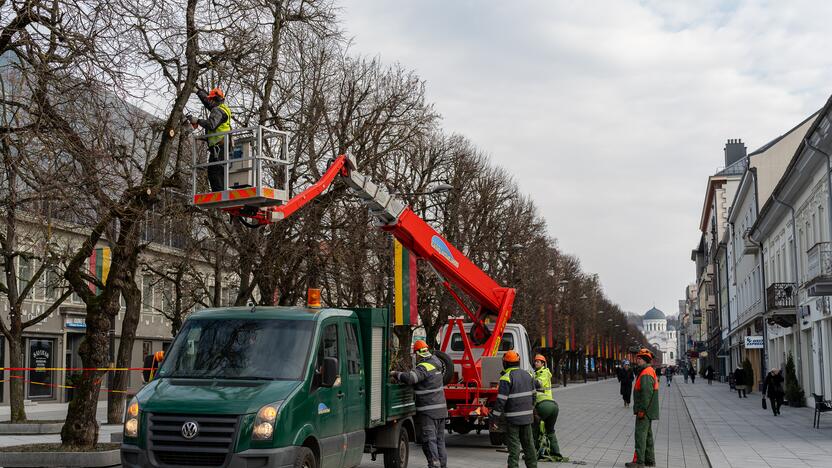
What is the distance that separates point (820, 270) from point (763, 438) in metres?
7.73

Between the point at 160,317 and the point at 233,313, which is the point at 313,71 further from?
the point at 160,317

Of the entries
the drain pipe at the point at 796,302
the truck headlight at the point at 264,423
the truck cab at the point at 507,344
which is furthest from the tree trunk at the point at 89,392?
the drain pipe at the point at 796,302

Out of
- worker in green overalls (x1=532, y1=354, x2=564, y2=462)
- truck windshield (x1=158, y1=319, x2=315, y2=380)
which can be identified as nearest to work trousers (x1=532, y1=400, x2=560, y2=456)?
worker in green overalls (x1=532, y1=354, x2=564, y2=462)

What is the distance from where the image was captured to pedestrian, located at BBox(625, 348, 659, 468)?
1452 centimetres

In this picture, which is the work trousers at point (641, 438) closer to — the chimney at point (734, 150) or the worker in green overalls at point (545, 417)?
the worker in green overalls at point (545, 417)

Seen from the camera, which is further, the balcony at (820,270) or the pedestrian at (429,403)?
the balcony at (820,270)

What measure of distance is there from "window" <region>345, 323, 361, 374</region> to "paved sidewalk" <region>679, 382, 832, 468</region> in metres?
7.07

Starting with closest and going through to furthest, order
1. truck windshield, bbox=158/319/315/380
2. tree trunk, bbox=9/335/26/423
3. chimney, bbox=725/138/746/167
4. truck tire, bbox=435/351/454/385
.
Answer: truck windshield, bbox=158/319/315/380 < truck tire, bbox=435/351/454/385 < tree trunk, bbox=9/335/26/423 < chimney, bbox=725/138/746/167

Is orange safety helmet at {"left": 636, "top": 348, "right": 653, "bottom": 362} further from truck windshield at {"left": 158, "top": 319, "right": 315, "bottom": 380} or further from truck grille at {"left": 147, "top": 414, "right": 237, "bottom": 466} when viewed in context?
truck grille at {"left": 147, "top": 414, "right": 237, "bottom": 466}

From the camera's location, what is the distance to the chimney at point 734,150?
101250mm

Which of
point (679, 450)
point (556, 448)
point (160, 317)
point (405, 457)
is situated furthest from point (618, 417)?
point (160, 317)

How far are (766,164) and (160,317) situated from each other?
112 ft

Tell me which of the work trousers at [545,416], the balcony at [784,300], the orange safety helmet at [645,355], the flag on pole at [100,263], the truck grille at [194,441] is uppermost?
the flag on pole at [100,263]

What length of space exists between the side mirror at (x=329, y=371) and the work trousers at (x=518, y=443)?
3.25 m
